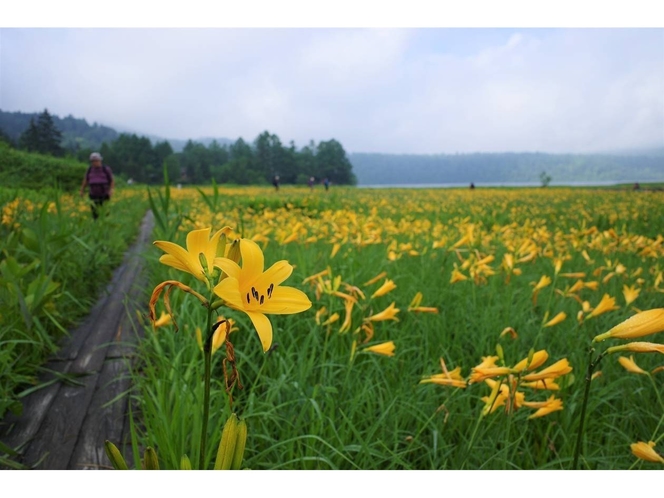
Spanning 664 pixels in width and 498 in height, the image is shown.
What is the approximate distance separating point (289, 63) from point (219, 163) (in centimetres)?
188

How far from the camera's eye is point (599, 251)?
2.11 m

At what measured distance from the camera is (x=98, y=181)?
2.78 m

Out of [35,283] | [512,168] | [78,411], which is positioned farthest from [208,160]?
[512,168]

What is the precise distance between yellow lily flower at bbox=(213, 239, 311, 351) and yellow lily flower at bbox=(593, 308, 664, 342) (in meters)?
0.23

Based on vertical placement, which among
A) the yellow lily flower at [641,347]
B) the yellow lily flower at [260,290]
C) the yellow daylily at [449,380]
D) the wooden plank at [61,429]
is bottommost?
A: the wooden plank at [61,429]

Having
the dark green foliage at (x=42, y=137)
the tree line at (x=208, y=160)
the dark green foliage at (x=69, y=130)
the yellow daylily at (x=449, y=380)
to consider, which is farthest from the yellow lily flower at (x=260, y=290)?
the tree line at (x=208, y=160)

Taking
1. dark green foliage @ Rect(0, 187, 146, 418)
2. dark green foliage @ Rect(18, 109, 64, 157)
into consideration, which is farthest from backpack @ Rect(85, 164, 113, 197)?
dark green foliage @ Rect(18, 109, 64, 157)

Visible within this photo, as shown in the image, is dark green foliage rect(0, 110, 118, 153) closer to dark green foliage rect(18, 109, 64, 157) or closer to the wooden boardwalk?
dark green foliage rect(18, 109, 64, 157)

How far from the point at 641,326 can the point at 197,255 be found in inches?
13.3

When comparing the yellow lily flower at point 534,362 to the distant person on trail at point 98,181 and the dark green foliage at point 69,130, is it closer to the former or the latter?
the dark green foliage at point 69,130

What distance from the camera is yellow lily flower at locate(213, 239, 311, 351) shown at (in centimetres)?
27

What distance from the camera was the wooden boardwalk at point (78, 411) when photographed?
71 cm

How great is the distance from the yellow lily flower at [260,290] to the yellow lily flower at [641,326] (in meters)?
0.23
